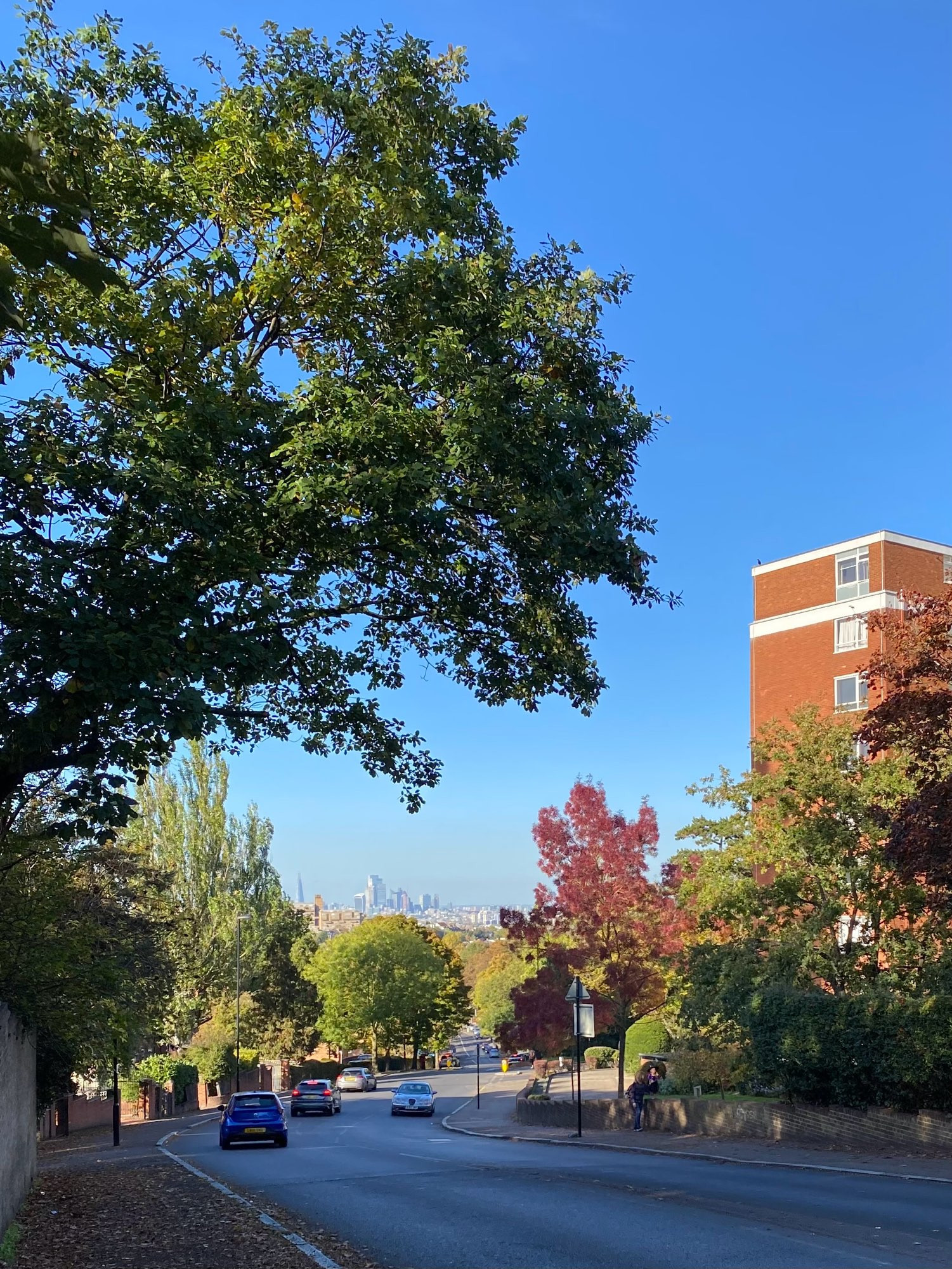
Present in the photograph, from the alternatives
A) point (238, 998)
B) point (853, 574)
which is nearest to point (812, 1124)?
point (853, 574)

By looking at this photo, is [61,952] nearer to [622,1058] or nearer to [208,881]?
[622,1058]

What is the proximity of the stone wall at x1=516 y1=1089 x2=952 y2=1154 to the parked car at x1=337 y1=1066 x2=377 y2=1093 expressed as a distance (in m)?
39.4

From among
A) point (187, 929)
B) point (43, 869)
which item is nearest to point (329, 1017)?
point (187, 929)

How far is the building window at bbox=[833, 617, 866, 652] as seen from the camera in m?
42.8

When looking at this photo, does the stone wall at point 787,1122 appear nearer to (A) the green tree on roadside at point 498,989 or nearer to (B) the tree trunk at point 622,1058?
(B) the tree trunk at point 622,1058

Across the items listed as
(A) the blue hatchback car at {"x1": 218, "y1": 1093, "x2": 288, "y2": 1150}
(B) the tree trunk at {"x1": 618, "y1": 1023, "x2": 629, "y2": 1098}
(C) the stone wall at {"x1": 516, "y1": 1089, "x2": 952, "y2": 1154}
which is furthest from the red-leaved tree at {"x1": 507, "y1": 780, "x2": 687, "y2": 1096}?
(A) the blue hatchback car at {"x1": 218, "y1": 1093, "x2": 288, "y2": 1150}

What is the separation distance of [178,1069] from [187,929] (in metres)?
7.81

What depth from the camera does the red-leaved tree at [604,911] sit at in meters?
32.7

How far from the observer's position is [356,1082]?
222 ft

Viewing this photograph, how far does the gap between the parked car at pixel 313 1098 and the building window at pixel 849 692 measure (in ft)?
82.4

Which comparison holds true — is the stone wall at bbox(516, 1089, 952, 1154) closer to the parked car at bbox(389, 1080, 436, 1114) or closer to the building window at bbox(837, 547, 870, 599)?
the parked car at bbox(389, 1080, 436, 1114)

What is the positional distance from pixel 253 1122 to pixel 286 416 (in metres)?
23.4

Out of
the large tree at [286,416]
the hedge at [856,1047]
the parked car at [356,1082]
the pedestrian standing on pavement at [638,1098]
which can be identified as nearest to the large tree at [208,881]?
the parked car at [356,1082]

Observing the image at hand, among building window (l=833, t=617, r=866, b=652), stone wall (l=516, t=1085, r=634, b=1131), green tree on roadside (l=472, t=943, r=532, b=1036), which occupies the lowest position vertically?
green tree on roadside (l=472, t=943, r=532, b=1036)
